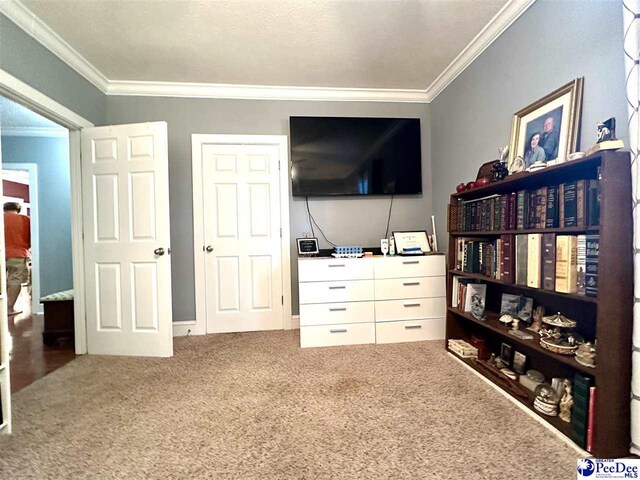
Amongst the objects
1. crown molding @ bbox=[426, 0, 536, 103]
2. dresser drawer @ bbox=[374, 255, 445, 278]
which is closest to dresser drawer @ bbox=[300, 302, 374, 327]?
dresser drawer @ bbox=[374, 255, 445, 278]

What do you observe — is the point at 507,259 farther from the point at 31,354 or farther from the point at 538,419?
the point at 31,354

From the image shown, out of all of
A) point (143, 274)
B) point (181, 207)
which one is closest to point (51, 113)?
point (181, 207)

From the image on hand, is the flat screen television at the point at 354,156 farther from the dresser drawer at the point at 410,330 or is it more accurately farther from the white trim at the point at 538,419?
the white trim at the point at 538,419

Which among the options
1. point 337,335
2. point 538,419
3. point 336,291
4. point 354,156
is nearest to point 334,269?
point 336,291

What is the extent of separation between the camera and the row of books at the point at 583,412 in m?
1.21

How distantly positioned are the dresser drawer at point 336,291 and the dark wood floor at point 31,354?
2.00m

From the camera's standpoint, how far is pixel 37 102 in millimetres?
2002

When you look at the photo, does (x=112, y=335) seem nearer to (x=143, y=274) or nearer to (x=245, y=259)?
(x=143, y=274)

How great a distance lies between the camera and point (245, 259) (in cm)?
297

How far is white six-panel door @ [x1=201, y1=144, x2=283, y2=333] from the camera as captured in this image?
115 inches

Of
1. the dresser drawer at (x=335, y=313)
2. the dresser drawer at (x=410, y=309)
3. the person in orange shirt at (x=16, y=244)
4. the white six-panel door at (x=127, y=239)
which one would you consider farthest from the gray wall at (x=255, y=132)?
the person in orange shirt at (x=16, y=244)

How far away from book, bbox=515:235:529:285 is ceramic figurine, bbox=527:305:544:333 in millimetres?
254

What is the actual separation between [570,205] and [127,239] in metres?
3.00

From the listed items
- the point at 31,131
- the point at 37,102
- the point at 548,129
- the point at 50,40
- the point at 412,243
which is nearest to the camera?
the point at 548,129
